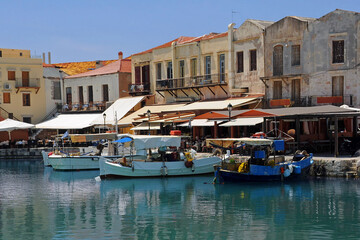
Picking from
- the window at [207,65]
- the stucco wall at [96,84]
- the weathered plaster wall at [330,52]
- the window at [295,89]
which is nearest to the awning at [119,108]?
the stucco wall at [96,84]

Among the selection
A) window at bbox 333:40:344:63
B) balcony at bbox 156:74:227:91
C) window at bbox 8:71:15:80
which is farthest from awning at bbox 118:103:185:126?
window at bbox 8:71:15:80

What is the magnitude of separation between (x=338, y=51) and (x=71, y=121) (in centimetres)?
2600

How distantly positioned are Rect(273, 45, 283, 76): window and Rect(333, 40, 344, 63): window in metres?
3.91

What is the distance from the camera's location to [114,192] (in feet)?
89.9

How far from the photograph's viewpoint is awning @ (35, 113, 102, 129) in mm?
49844

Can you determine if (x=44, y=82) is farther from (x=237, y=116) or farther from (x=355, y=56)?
(x=355, y=56)

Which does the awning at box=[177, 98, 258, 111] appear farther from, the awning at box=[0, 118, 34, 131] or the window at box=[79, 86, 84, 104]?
the window at box=[79, 86, 84, 104]

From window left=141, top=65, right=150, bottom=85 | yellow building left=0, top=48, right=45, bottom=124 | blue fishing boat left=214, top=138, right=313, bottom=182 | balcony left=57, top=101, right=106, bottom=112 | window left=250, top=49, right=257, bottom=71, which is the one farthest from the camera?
yellow building left=0, top=48, right=45, bottom=124

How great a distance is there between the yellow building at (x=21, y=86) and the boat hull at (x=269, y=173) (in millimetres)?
33094

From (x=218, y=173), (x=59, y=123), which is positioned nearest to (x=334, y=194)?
(x=218, y=173)

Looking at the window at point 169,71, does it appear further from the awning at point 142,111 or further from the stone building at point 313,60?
the stone building at point 313,60

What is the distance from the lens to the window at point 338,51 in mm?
36438

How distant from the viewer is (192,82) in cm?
4534

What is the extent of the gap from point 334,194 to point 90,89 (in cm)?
3476
